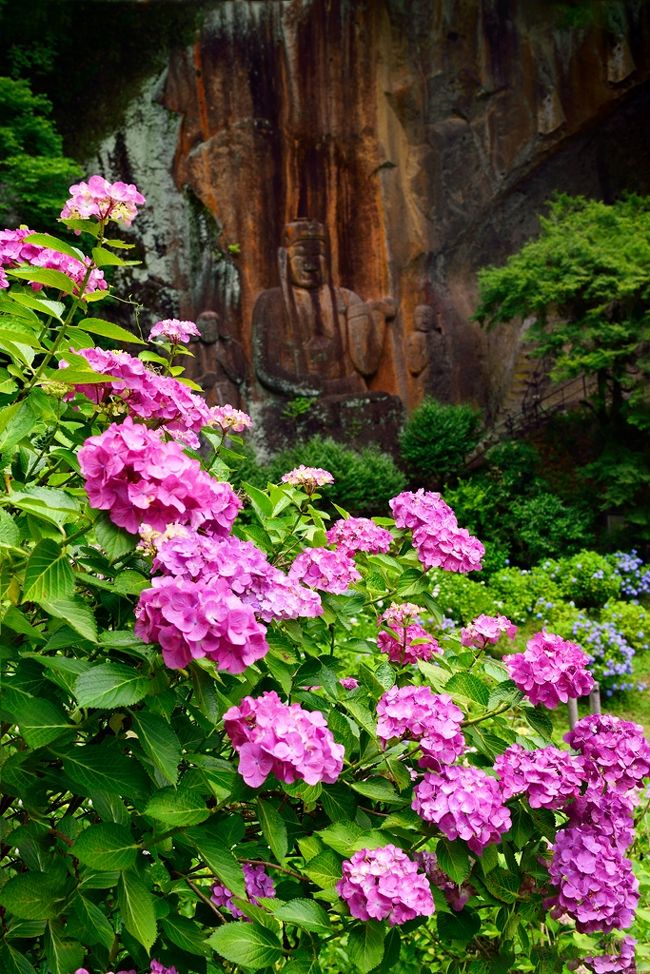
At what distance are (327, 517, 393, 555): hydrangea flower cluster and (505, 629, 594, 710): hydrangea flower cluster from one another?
1.58 ft

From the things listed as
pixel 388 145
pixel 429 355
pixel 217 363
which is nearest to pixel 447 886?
pixel 217 363

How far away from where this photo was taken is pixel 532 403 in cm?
1326

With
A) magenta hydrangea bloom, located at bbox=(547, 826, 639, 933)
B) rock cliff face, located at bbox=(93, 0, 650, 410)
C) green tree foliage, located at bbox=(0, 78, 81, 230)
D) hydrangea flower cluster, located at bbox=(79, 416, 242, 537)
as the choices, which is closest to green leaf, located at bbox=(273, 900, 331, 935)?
magenta hydrangea bloom, located at bbox=(547, 826, 639, 933)

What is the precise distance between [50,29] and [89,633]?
12770 mm

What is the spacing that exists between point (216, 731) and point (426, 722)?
1.27ft

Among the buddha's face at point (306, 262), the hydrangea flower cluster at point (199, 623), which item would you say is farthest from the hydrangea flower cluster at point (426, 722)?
the buddha's face at point (306, 262)

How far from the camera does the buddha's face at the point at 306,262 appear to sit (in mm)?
12211

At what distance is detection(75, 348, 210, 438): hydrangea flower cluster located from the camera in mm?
1349

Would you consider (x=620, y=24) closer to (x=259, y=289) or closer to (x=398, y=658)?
(x=259, y=289)

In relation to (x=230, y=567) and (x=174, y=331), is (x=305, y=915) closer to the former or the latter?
(x=230, y=567)

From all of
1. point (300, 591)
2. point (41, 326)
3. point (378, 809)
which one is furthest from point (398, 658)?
point (41, 326)

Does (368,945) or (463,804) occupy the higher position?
(463,804)

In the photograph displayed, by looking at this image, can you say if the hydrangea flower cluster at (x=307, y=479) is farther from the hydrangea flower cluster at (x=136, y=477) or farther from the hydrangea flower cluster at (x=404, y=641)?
the hydrangea flower cluster at (x=136, y=477)

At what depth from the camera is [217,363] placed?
11.9m
